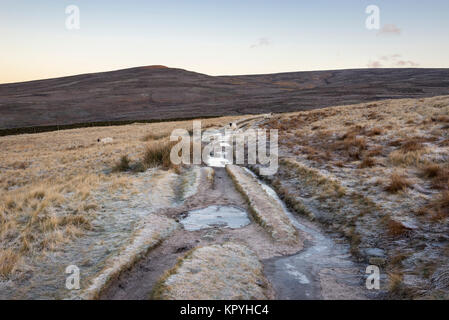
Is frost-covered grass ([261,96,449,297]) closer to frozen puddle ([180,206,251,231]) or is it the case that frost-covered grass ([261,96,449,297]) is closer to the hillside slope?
frozen puddle ([180,206,251,231])

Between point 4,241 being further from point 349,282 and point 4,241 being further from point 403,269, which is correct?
point 403,269

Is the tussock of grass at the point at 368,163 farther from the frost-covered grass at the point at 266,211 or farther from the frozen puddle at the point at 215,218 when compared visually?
the frozen puddle at the point at 215,218

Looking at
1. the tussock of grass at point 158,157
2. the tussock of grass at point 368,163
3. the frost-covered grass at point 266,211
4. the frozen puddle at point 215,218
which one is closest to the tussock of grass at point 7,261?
the frozen puddle at point 215,218

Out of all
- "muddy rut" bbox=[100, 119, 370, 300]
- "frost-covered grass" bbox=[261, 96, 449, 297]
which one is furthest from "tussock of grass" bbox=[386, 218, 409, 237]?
"muddy rut" bbox=[100, 119, 370, 300]

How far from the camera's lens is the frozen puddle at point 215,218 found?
36.3 ft

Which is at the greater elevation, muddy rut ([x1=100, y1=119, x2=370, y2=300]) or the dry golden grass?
the dry golden grass

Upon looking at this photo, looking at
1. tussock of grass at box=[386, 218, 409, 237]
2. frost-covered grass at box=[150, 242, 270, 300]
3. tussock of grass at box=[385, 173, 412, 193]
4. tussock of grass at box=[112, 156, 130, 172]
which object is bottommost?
frost-covered grass at box=[150, 242, 270, 300]

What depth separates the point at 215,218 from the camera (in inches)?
467

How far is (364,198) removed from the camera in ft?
39.1

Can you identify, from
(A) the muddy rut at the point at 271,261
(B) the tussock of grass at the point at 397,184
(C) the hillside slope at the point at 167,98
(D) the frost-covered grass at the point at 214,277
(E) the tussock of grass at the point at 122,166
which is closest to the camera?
(D) the frost-covered grass at the point at 214,277

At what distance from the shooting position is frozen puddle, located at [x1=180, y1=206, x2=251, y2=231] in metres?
11.1

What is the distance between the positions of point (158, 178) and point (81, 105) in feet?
374

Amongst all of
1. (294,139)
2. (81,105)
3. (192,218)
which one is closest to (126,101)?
(81,105)

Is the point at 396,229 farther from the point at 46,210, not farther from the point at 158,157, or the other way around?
the point at 158,157
